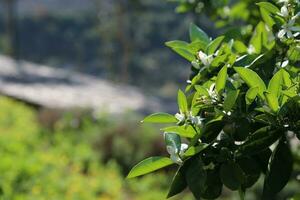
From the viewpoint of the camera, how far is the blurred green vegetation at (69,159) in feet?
15.7

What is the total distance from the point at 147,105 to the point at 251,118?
1306 cm

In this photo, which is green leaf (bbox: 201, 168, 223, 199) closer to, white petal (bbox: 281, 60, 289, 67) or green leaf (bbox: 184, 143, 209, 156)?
green leaf (bbox: 184, 143, 209, 156)

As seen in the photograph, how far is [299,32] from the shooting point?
170 cm

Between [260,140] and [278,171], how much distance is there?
0.31ft

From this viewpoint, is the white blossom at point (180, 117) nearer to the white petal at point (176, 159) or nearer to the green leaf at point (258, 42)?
the white petal at point (176, 159)

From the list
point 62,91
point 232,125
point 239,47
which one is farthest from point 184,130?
point 62,91

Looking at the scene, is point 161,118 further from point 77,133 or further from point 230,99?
point 77,133

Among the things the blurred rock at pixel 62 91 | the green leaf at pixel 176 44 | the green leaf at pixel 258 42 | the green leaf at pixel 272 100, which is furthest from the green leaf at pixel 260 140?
the blurred rock at pixel 62 91

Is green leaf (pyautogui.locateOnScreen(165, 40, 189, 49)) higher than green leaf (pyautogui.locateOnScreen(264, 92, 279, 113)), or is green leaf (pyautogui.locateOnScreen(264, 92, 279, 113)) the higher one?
green leaf (pyautogui.locateOnScreen(264, 92, 279, 113))

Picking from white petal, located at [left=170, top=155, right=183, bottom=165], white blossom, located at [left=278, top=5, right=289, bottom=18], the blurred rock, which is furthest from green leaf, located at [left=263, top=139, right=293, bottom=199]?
the blurred rock

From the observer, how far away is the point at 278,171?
162 centimetres

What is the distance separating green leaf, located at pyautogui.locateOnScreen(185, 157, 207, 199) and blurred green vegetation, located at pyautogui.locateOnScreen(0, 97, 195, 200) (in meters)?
2.43

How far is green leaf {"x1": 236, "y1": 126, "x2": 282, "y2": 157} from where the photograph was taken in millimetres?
1593

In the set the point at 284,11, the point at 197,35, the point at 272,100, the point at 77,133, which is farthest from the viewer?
the point at 77,133
